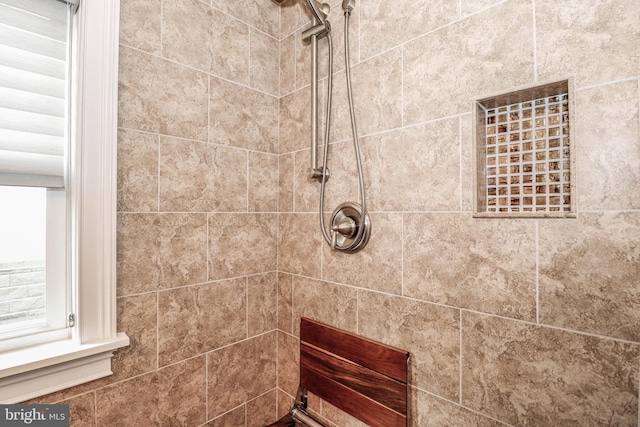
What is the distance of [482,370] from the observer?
3.02 feet

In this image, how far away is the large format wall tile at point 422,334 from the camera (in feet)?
3.23

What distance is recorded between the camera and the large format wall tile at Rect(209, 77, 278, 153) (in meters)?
1.32

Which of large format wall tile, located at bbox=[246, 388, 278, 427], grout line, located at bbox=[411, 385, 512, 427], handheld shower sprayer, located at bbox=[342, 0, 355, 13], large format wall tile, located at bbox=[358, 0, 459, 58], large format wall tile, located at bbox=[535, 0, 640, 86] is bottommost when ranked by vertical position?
large format wall tile, located at bbox=[246, 388, 278, 427]

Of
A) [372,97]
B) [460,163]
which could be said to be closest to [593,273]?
[460,163]

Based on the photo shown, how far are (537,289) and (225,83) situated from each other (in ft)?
4.35

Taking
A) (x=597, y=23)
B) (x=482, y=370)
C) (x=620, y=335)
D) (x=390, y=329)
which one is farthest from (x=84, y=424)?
(x=597, y=23)

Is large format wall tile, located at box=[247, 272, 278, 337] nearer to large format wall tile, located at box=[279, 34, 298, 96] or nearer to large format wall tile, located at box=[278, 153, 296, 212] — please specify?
large format wall tile, located at box=[278, 153, 296, 212]

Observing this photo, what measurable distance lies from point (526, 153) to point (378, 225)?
19.9 inches

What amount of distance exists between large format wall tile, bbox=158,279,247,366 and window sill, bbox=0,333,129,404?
162mm

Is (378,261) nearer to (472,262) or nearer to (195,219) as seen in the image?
(472,262)

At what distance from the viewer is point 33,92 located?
3.19ft

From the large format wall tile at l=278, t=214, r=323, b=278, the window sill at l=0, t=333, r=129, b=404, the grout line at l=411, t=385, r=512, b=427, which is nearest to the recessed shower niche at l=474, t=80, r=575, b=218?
the grout line at l=411, t=385, r=512, b=427

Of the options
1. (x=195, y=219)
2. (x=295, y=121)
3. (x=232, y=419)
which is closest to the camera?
(x=195, y=219)

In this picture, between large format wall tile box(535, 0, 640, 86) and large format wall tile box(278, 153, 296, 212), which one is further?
large format wall tile box(278, 153, 296, 212)
